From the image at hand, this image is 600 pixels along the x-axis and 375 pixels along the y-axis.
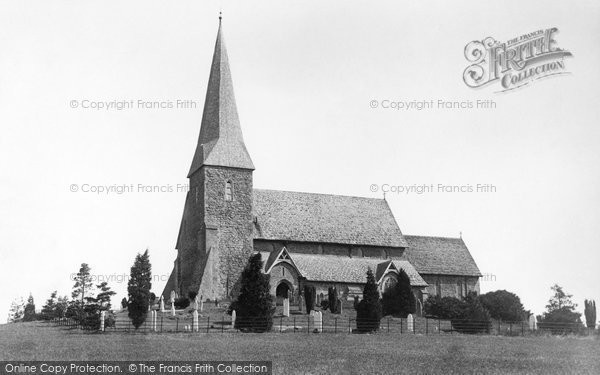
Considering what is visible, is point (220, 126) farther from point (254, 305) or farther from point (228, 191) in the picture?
point (254, 305)

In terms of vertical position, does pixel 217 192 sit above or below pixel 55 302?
above

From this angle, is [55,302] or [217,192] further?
[55,302]

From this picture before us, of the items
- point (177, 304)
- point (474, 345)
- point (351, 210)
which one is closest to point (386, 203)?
point (351, 210)

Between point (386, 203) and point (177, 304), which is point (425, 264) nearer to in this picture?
point (386, 203)

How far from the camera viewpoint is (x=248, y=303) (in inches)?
1442

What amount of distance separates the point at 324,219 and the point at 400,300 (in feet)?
39.1

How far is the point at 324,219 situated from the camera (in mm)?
59375

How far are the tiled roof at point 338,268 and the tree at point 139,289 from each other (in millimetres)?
17601

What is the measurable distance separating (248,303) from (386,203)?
1141 inches

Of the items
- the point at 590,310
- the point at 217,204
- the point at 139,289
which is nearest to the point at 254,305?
A: the point at 139,289

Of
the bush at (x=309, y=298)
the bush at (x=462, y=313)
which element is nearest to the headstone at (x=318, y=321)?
the bush at (x=462, y=313)

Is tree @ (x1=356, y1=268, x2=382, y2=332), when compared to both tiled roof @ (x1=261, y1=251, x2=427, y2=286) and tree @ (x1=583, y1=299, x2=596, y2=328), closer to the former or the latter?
tiled roof @ (x1=261, y1=251, x2=427, y2=286)

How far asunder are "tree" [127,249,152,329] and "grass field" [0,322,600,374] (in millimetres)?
4450

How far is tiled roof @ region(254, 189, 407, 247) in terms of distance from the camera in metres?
57.0
